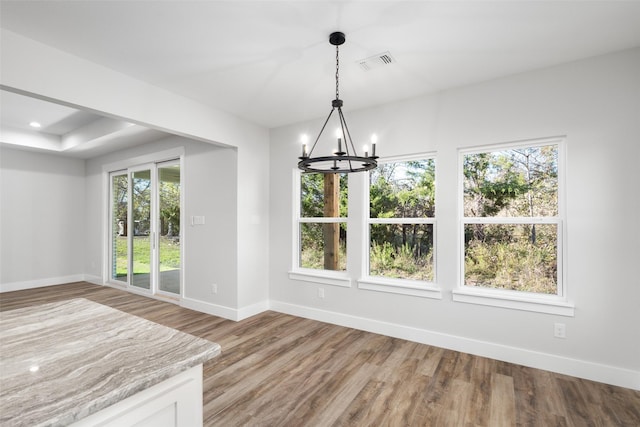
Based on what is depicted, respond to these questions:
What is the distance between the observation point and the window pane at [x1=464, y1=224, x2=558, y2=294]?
2.90 metres

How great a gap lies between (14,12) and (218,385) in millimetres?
2991

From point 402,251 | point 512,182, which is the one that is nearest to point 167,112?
point 402,251

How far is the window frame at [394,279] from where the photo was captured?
3.38m

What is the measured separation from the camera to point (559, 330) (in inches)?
108

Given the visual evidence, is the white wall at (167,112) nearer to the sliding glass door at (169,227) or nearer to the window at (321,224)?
the window at (321,224)

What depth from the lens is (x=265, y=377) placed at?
2664 mm

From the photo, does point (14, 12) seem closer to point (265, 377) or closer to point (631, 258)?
point (265, 377)

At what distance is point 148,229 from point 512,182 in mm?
5346

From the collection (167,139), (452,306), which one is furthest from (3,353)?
(167,139)

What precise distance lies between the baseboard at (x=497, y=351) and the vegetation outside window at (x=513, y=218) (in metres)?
0.56

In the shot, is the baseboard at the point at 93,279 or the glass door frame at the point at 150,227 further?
the baseboard at the point at 93,279

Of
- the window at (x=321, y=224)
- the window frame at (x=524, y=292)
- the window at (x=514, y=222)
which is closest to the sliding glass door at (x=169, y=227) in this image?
the window at (x=321, y=224)

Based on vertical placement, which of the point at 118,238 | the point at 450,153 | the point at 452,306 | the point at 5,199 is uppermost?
the point at 450,153

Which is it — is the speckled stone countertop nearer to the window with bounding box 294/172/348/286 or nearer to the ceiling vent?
the ceiling vent
